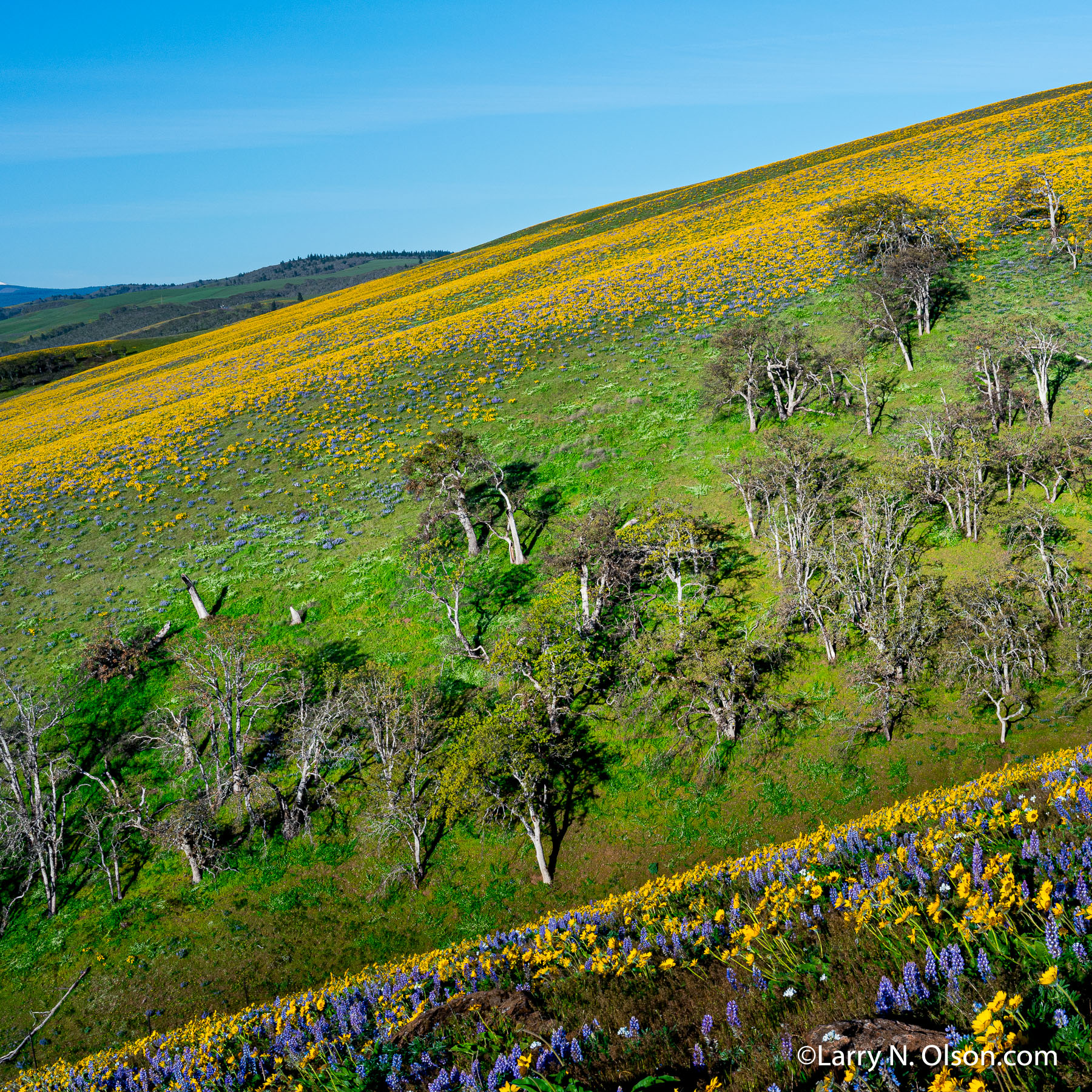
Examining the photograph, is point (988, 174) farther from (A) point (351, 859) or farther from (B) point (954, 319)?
(A) point (351, 859)

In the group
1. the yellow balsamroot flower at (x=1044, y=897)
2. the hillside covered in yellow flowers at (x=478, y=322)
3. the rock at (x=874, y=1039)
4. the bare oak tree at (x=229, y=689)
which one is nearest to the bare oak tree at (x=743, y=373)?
the hillside covered in yellow flowers at (x=478, y=322)

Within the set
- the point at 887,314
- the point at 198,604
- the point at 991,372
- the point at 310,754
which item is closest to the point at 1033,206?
the point at 887,314

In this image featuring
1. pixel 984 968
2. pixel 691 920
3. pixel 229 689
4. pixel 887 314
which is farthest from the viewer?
pixel 887 314

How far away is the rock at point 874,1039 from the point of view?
3629 mm

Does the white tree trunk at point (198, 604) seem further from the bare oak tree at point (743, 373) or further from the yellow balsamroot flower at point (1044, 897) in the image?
the yellow balsamroot flower at point (1044, 897)

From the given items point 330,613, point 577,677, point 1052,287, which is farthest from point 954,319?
point 330,613

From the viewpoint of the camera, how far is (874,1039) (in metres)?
3.76

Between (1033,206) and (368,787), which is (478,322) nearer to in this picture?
(1033,206)

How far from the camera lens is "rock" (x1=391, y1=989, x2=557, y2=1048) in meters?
5.66

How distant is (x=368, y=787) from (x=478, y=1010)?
62.5 feet

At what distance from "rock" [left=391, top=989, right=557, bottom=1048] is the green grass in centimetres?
1351

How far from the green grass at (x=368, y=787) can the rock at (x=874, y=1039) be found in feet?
52.8

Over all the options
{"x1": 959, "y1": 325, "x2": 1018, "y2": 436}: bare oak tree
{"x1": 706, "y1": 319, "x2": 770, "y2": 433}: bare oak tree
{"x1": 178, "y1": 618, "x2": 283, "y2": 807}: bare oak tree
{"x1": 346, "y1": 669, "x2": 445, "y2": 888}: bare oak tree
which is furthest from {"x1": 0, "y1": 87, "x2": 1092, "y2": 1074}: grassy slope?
{"x1": 706, "y1": 319, "x2": 770, "y2": 433}: bare oak tree

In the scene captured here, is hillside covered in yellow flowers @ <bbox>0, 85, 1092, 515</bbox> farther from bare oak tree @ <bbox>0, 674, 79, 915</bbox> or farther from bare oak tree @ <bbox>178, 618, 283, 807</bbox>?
bare oak tree @ <bbox>0, 674, 79, 915</bbox>
